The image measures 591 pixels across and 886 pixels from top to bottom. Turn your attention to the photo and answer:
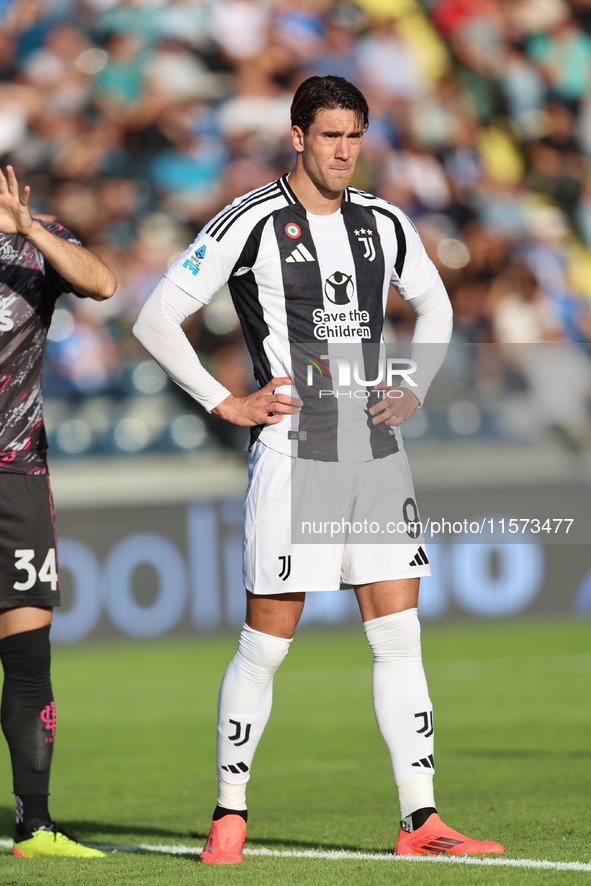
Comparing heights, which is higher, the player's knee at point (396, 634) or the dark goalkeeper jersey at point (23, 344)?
the dark goalkeeper jersey at point (23, 344)

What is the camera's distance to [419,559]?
3719mm

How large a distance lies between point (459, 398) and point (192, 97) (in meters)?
4.59

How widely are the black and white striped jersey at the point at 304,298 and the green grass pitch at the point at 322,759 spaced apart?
122 cm

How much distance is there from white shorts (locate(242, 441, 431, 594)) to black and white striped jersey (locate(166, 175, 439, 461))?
0.06 meters

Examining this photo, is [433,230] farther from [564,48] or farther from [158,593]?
[158,593]

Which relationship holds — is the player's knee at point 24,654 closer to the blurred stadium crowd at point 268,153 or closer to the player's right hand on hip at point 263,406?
the player's right hand on hip at point 263,406

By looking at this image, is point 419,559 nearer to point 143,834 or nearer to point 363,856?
point 363,856

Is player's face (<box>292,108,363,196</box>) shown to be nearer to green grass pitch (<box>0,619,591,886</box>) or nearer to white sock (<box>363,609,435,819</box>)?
white sock (<box>363,609,435,819</box>)

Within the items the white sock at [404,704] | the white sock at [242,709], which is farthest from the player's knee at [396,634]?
the white sock at [242,709]

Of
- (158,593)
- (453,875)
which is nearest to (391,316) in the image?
(158,593)

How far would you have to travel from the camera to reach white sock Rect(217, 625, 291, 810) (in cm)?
367

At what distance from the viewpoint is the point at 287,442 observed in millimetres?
3695

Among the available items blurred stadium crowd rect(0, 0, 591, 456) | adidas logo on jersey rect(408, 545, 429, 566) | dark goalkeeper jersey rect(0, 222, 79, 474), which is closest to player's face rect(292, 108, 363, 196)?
dark goalkeeper jersey rect(0, 222, 79, 474)

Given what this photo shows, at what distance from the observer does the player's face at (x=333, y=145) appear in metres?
3.61
